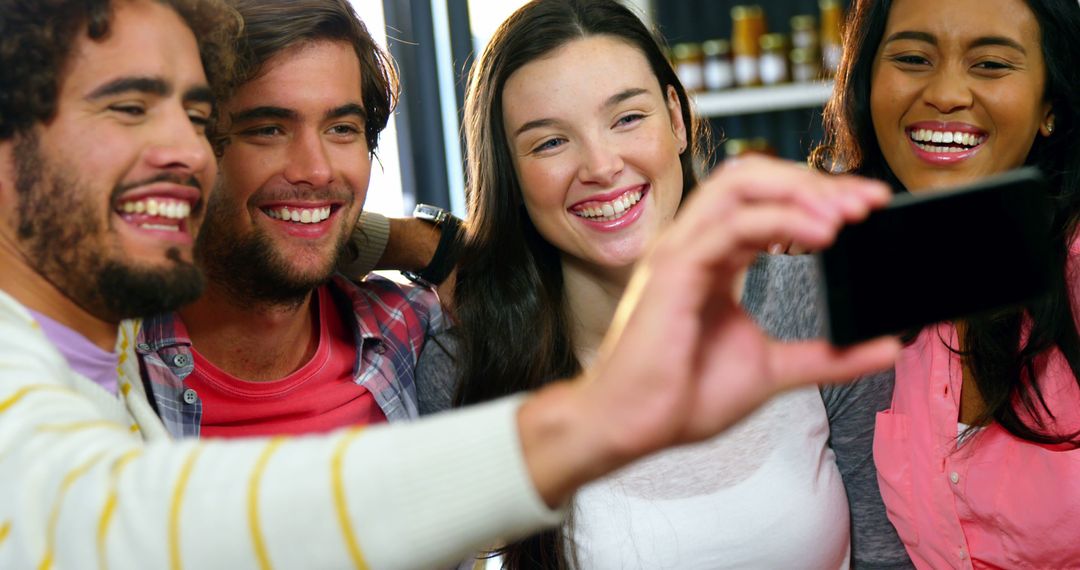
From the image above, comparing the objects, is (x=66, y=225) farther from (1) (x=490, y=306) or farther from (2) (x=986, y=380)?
(2) (x=986, y=380)

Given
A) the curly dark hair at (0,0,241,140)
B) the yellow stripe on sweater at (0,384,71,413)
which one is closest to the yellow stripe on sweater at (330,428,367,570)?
the yellow stripe on sweater at (0,384,71,413)

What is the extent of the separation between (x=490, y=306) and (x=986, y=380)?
0.77m

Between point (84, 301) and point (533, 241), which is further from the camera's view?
point (533, 241)

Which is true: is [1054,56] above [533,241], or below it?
above

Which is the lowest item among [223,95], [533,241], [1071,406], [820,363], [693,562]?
[693,562]

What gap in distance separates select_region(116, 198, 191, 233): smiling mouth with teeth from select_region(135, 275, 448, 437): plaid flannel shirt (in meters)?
0.48

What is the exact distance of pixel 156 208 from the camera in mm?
977

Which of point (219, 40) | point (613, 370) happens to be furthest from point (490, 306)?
point (613, 370)

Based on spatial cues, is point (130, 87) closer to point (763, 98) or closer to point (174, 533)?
point (174, 533)

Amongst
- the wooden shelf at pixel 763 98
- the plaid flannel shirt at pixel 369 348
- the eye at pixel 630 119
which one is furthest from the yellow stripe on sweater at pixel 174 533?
the wooden shelf at pixel 763 98

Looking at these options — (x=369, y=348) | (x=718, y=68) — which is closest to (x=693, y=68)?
(x=718, y=68)

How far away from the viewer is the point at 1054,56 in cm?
154

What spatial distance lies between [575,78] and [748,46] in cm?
225

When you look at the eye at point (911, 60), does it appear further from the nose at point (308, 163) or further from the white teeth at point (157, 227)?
the white teeth at point (157, 227)
